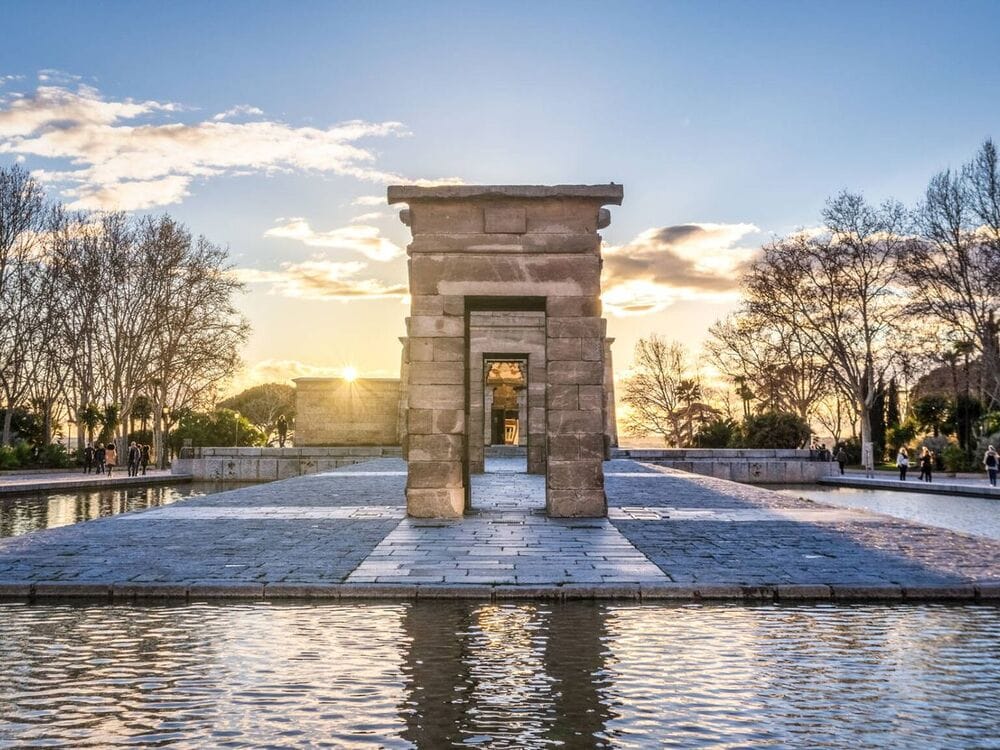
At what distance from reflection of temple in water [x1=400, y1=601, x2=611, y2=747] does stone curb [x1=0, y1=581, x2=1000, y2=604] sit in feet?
1.01

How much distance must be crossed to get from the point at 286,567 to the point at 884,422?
50.9 m

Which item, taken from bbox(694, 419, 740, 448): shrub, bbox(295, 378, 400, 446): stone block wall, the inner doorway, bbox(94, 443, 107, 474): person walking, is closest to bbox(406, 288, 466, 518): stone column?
the inner doorway

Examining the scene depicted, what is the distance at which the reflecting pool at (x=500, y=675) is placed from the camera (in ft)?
15.4

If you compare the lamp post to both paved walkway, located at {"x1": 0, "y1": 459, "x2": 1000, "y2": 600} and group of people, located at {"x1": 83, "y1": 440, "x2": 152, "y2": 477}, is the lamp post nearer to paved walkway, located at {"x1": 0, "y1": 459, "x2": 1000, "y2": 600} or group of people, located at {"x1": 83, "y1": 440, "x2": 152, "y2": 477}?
group of people, located at {"x1": 83, "y1": 440, "x2": 152, "y2": 477}

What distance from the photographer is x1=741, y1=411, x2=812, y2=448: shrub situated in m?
39.7

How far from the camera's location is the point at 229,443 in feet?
155

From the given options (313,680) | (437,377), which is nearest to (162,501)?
(437,377)

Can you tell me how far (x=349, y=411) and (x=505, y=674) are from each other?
43.6 m

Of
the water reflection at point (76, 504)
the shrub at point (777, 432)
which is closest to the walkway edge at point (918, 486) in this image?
the shrub at point (777, 432)

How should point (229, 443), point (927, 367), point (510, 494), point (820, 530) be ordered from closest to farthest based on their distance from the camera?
point (820, 530)
point (510, 494)
point (927, 367)
point (229, 443)

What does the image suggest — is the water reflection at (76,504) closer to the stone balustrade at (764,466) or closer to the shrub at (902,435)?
the stone balustrade at (764,466)

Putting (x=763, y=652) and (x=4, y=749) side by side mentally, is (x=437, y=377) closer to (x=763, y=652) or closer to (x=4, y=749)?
Result: (x=763, y=652)

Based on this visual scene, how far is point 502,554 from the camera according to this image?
10.7 metres

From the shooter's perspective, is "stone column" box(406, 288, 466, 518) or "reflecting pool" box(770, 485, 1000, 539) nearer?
"stone column" box(406, 288, 466, 518)
